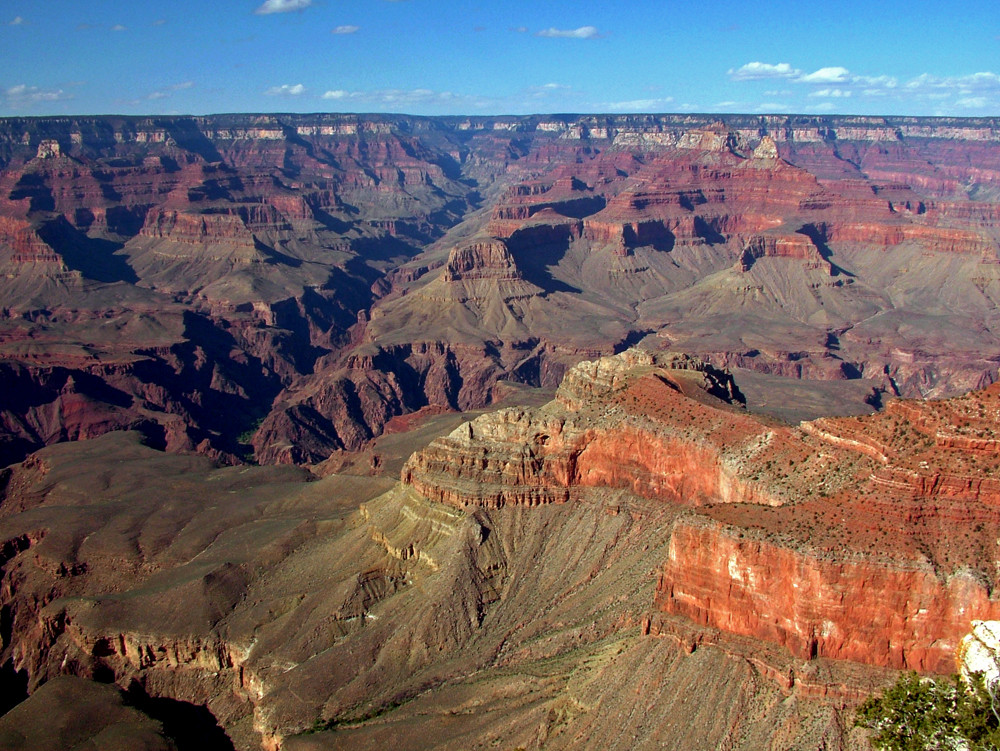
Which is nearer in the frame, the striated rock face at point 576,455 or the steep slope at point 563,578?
the steep slope at point 563,578

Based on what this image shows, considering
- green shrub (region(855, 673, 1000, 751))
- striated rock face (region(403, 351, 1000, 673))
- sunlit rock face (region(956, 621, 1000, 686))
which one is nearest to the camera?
green shrub (region(855, 673, 1000, 751))

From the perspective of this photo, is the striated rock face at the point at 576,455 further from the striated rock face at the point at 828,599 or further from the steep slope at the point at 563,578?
the striated rock face at the point at 828,599

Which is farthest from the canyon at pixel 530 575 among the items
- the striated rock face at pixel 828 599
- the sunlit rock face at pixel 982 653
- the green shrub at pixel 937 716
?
the green shrub at pixel 937 716

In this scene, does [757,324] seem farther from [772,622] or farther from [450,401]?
[772,622]

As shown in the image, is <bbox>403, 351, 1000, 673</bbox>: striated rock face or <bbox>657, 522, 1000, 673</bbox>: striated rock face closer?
<bbox>657, 522, 1000, 673</bbox>: striated rock face

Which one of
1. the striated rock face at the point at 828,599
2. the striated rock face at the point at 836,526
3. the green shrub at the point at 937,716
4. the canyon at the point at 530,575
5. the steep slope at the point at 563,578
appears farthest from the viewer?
the canyon at the point at 530,575

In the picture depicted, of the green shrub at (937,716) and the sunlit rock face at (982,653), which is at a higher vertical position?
the sunlit rock face at (982,653)

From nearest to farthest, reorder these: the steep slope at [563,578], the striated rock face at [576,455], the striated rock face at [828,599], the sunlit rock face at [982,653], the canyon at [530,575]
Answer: the sunlit rock face at [982,653]
the striated rock face at [828,599]
the steep slope at [563,578]
the canyon at [530,575]
the striated rock face at [576,455]

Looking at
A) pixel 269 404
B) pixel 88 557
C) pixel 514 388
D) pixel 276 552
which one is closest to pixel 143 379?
pixel 269 404

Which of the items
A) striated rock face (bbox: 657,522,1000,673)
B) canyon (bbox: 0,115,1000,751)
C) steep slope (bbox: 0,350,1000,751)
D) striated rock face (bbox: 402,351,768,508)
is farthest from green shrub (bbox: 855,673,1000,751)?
striated rock face (bbox: 402,351,768,508)

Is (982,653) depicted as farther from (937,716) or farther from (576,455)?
(576,455)

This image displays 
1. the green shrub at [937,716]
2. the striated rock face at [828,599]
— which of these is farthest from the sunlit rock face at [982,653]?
the striated rock face at [828,599]

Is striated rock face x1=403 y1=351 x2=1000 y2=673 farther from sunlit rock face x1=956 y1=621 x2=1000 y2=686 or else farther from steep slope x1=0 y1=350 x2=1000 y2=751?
sunlit rock face x1=956 y1=621 x2=1000 y2=686
